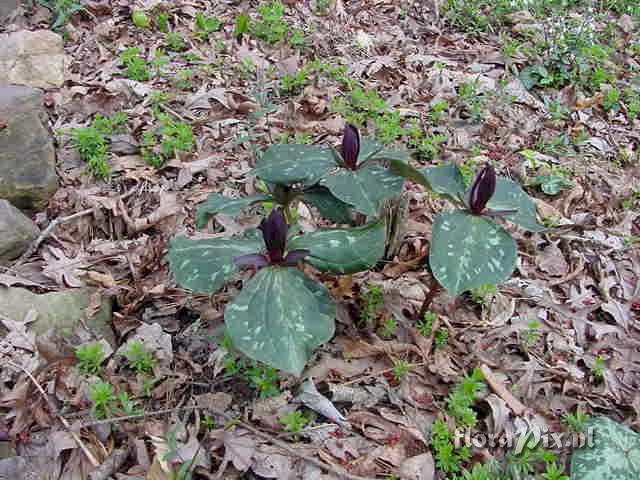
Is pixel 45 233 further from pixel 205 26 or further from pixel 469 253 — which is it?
pixel 205 26

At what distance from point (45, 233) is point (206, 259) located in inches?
41.7

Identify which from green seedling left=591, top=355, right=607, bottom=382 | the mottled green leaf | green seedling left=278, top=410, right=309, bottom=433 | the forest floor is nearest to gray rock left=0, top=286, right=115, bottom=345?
the forest floor

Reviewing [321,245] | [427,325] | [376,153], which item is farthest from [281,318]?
[427,325]

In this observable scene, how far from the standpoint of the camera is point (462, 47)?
3.74m

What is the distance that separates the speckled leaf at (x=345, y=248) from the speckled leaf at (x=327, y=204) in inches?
4.2

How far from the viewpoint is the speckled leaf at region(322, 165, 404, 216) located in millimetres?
1430

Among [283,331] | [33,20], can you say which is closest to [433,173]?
[283,331]

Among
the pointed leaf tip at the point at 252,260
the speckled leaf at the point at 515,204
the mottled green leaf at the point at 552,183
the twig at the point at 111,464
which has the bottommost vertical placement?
the twig at the point at 111,464

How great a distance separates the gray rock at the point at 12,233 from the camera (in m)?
1.97

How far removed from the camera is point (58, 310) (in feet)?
5.96

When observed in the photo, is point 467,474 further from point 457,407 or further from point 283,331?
point 283,331

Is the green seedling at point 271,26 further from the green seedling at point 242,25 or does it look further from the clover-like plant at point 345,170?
the clover-like plant at point 345,170

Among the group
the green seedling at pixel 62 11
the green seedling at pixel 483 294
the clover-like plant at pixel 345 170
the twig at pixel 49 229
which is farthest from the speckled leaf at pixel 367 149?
the green seedling at pixel 62 11

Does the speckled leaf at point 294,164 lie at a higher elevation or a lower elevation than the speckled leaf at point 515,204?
higher
